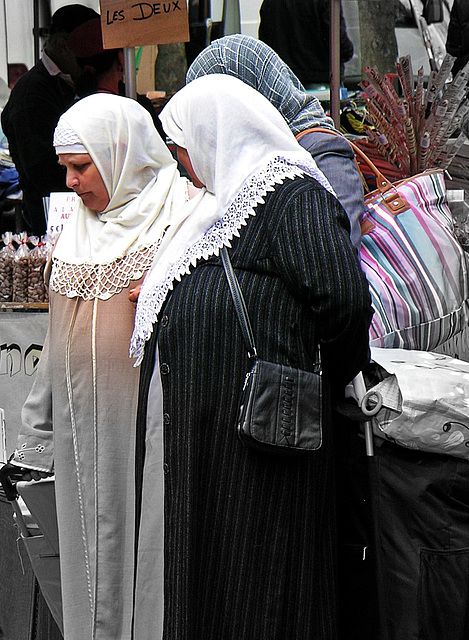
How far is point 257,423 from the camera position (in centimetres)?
197

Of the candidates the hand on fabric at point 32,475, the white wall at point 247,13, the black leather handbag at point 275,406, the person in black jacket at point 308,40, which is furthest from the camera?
the white wall at point 247,13

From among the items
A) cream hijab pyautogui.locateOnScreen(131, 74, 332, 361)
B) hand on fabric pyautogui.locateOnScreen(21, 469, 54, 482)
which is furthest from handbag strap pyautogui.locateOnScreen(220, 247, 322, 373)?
hand on fabric pyautogui.locateOnScreen(21, 469, 54, 482)

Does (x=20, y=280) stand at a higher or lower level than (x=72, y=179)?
lower

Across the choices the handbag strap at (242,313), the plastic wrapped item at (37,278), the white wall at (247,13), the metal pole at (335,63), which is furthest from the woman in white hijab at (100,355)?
the white wall at (247,13)

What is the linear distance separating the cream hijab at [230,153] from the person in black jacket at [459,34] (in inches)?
74.1

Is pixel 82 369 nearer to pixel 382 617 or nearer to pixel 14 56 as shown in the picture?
pixel 382 617

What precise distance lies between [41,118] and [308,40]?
3.98ft

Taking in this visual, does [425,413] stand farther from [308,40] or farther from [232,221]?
[308,40]

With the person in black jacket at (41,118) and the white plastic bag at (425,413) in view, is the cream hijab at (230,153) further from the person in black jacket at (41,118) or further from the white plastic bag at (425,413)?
the person in black jacket at (41,118)

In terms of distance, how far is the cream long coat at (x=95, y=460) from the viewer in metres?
2.62

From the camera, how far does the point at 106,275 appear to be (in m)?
2.63

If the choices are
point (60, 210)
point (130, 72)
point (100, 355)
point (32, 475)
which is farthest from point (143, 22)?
point (32, 475)

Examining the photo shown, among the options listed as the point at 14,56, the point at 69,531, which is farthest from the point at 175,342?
the point at 14,56

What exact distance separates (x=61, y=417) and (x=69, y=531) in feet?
1.10
